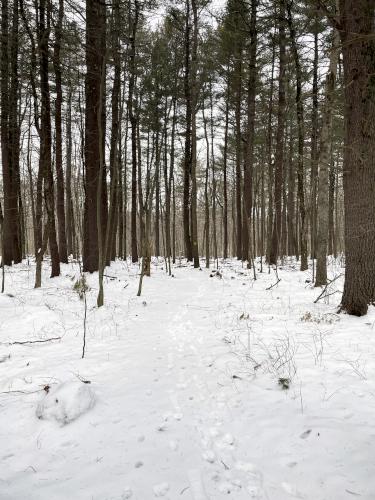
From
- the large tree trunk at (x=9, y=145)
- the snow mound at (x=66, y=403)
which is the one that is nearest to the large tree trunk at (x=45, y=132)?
the large tree trunk at (x=9, y=145)

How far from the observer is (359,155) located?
4.96 meters

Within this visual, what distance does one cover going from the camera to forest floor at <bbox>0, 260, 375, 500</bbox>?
2.09 metres

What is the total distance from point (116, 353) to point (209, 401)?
75.4 inches

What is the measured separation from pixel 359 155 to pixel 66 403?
5.36m

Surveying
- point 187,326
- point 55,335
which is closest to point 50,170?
point 55,335

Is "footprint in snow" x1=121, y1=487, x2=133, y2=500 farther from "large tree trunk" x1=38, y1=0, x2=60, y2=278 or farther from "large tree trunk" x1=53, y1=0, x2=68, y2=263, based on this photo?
"large tree trunk" x1=53, y1=0, x2=68, y2=263

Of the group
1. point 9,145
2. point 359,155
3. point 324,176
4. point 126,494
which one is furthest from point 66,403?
point 9,145

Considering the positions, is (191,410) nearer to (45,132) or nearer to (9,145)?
(45,132)

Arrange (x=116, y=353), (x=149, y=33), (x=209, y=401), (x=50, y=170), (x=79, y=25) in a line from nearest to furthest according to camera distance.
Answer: (x=209, y=401) → (x=116, y=353) → (x=79, y=25) → (x=50, y=170) → (x=149, y=33)

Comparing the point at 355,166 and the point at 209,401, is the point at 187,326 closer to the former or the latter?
the point at 209,401

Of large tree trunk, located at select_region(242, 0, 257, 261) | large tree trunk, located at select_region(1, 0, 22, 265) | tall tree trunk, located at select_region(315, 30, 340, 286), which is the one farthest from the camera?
large tree trunk, located at select_region(242, 0, 257, 261)

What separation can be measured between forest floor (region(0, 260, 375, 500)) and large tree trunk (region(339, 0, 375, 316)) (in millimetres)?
560

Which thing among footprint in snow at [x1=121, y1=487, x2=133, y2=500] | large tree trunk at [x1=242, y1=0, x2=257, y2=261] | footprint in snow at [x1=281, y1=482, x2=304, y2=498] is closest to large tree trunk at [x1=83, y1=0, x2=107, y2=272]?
large tree trunk at [x1=242, y1=0, x2=257, y2=261]

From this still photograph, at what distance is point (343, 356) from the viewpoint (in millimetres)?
3680
